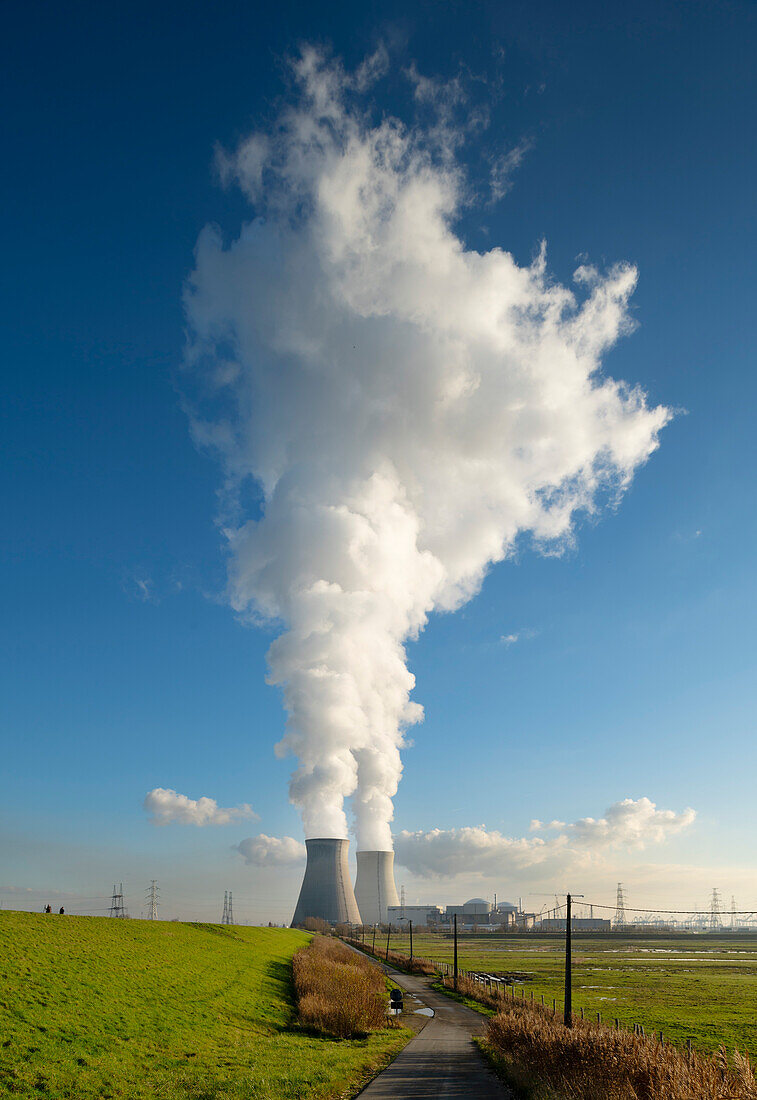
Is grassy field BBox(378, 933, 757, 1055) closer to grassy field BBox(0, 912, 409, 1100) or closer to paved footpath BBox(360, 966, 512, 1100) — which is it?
paved footpath BBox(360, 966, 512, 1100)

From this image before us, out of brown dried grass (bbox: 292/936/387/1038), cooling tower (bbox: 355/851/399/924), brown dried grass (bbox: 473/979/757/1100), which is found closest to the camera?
brown dried grass (bbox: 473/979/757/1100)

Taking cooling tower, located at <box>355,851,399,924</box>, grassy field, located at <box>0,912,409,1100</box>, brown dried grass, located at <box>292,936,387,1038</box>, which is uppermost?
grassy field, located at <box>0,912,409,1100</box>

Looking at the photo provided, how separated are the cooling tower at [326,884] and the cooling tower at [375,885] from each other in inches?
598

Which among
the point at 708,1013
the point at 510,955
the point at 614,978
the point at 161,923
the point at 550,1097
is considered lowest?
the point at 510,955

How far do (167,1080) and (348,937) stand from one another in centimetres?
8189

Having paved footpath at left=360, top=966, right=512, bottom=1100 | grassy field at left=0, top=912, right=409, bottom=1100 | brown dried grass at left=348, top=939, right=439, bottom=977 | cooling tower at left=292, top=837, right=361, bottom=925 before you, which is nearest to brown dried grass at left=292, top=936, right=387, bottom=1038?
grassy field at left=0, top=912, right=409, bottom=1100

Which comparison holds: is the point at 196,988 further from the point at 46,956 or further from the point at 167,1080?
the point at 167,1080

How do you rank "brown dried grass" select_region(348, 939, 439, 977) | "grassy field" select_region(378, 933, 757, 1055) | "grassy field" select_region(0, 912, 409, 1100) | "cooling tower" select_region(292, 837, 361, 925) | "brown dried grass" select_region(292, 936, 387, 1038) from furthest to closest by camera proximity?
"cooling tower" select_region(292, 837, 361, 925) → "brown dried grass" select_region(348, 939, 439, 977) → "grassy field" select_region(378, 933, 757, 1055) → "brown dried grass" select_region(292, 936, 387, 1038) → "grassy field" select_region(0, 912, 409, 1100)

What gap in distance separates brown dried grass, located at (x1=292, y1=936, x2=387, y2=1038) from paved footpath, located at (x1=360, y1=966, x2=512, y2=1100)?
2.45m

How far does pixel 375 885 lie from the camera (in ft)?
344

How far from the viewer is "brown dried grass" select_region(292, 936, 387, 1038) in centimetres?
2894

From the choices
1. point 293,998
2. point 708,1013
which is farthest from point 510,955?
point 293,998

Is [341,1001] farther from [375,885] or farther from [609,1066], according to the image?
[375,885]

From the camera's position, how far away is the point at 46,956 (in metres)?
24.3
